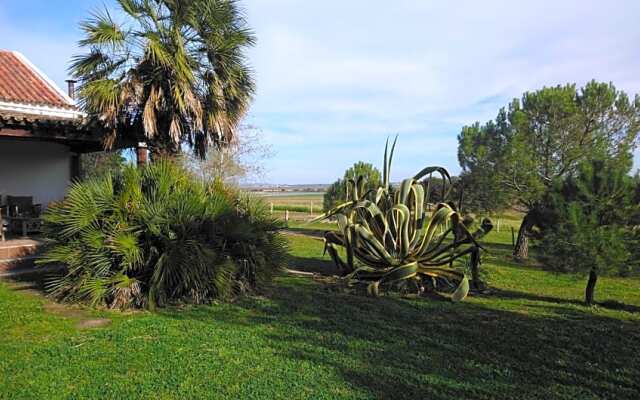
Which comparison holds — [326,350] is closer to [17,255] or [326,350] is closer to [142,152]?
[142,152]

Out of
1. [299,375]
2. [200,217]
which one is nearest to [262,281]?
[200,217]

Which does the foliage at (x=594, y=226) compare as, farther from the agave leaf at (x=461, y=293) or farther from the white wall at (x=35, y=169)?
the white wall at (x=35, y=169)

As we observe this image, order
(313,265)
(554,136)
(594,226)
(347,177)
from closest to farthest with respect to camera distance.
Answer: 1. (594,226)
2. (313,265)
3. (554,136)
4. (347,177)

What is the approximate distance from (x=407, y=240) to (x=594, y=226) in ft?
9.23

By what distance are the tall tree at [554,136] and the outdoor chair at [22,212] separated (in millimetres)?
12944

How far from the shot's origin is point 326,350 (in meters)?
4.62

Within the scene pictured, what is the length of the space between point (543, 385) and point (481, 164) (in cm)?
1242

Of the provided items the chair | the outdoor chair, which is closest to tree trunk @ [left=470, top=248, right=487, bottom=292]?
the chair

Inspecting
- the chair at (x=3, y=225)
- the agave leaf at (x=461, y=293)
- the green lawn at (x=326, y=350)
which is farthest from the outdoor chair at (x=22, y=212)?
the agave leaf at (x=461, y=293)

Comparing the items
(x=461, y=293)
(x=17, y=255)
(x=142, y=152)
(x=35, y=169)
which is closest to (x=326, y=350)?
(x=461, y=293)

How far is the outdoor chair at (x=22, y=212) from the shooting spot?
10.3m

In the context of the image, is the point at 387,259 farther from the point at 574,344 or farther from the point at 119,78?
the point at 119,78

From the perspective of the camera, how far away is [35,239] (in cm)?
982

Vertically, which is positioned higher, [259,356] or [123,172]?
[123,172]
